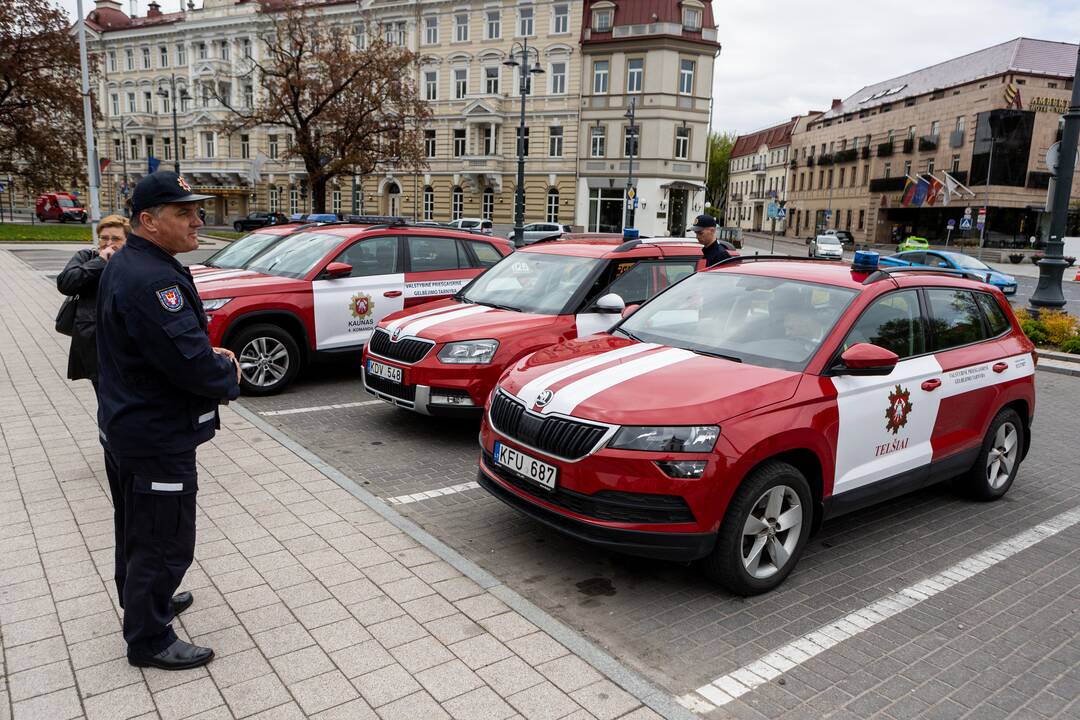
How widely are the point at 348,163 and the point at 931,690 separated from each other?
Result: 31.2 meters

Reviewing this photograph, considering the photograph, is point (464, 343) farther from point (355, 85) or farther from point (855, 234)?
point (855, 234)

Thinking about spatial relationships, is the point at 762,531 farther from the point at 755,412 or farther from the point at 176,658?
the point at 176,658

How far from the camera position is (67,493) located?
5020mm

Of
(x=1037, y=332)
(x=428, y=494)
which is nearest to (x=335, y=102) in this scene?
(x=1037, y=332)

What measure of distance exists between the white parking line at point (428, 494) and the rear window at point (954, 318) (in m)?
3.22

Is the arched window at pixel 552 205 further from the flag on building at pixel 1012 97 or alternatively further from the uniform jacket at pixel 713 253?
the uniform jacket at pixel 713 253

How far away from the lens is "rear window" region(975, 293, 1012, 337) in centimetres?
554

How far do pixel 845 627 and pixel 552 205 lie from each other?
4993 cm

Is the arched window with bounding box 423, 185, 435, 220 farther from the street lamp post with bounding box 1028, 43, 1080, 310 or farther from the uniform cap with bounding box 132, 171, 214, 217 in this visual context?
the uniform cap with bounding box 132, 171, 214, 217

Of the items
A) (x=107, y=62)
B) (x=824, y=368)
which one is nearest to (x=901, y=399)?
(x=824, y=368)

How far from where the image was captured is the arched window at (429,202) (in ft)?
179

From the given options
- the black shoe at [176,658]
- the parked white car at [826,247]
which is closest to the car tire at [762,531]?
the black shoe at [176,658]

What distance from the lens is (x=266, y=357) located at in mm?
7938

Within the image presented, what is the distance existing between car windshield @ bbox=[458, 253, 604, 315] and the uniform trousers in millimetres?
4118
